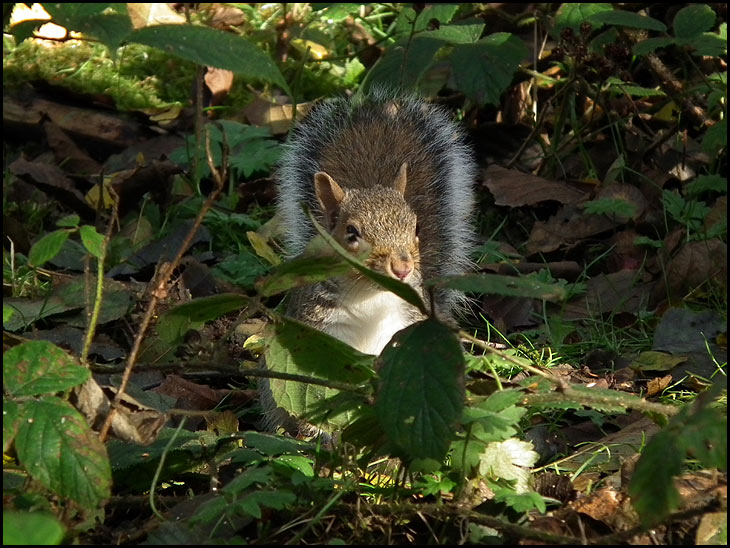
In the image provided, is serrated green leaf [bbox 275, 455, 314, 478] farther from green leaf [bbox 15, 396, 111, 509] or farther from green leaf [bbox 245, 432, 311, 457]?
green leaf [bbox 15, 396, 111, 509]

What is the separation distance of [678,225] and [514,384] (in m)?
1.78

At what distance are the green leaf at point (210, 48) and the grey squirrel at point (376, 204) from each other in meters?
0.97

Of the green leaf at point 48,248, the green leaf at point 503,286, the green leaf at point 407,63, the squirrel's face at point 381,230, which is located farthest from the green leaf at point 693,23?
the green leaf at point 48,248

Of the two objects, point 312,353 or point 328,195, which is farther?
point 328,195

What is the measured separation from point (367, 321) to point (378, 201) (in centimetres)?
33

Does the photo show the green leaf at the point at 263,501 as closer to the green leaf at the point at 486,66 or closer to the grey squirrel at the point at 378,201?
the grey squirrel at the point at 378,201

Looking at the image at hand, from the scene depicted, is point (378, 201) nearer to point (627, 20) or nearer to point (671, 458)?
point (627, 20)

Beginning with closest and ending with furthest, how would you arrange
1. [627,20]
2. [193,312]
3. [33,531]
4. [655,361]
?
[33,531] < [193,312] < [655,361] < [627,20]

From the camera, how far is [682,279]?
3.03 metres

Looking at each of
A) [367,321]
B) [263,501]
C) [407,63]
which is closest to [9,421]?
[263,501]

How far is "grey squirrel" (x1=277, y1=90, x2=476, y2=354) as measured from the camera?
98.8 inches

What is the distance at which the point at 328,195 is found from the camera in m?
2.71

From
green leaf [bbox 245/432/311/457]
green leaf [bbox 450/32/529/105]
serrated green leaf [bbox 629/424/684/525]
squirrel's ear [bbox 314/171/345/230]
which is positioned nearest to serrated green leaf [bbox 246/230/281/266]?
squirrel's ear [bbox 314/171/345/230]

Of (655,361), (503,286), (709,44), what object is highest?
(503,286)
